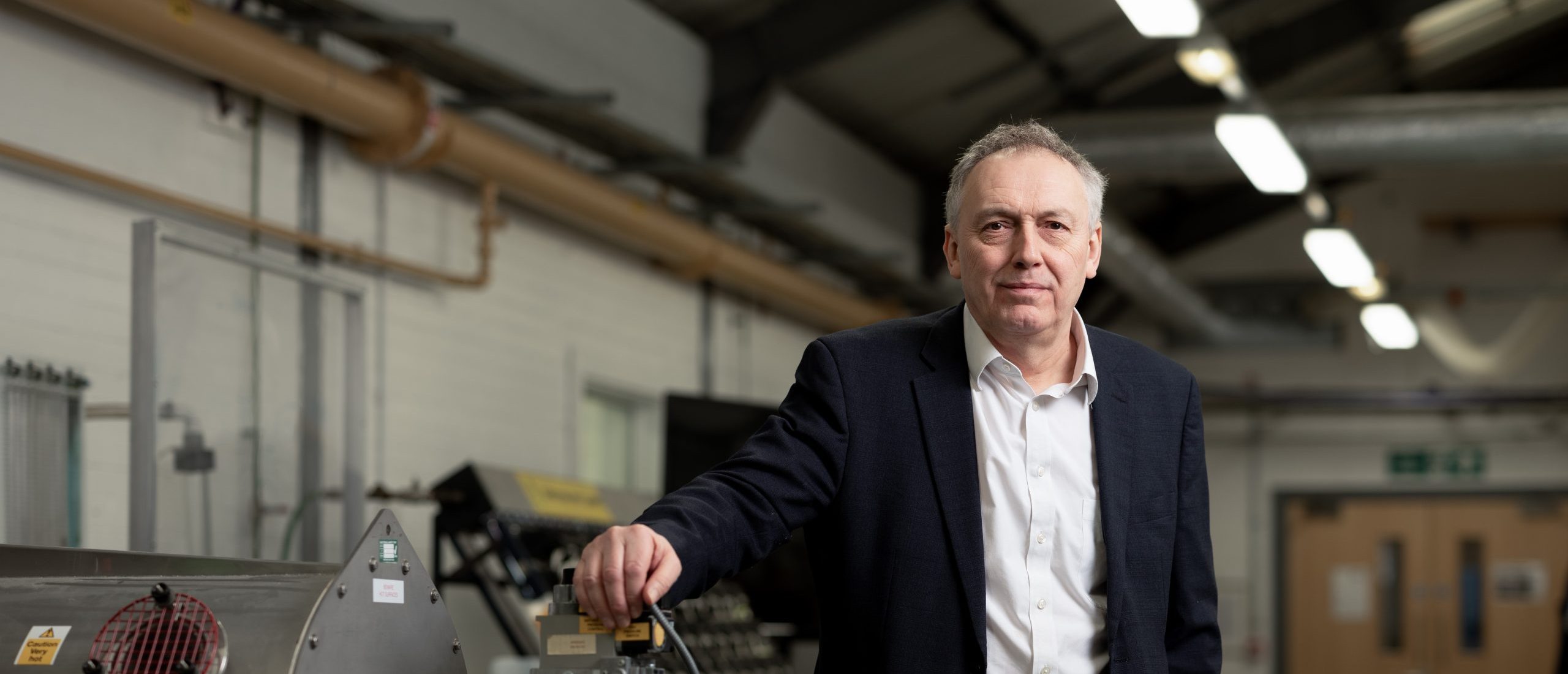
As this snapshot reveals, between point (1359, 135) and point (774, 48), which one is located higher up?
point (774, 48)

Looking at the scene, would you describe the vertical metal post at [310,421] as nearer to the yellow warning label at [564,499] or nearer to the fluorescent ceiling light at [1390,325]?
the yellow warning label at [564,499]

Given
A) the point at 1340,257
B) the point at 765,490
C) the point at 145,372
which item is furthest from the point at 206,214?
the point at 1340,257

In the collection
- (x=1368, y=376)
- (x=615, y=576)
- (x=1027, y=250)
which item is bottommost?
(x=615, y=576)

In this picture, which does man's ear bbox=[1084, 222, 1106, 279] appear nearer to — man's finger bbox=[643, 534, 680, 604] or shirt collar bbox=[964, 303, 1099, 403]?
shirt collar bbox=[964, 303, 1099, 403]

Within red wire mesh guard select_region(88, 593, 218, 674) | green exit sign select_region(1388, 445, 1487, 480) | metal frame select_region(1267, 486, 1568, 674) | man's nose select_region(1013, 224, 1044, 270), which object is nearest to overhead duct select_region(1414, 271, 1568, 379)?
green exit sign select_region(1388, 445, 1487, 480)

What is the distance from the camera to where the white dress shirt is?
170 centimetres

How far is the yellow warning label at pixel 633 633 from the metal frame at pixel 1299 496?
1037 cm

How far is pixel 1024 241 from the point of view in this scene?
172cm

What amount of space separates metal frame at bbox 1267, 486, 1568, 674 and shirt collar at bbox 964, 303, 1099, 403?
32.8 ft

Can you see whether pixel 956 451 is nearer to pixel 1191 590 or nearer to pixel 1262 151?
pixel 1191 590

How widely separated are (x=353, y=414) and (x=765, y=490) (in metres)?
2.64

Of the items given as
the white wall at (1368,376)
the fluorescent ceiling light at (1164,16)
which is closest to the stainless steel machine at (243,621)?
the fluorescent ceiling light at (1164,16)

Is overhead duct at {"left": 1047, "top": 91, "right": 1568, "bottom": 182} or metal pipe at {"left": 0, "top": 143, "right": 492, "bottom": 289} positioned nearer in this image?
metal pipe at {"left": 0, "top": 143, "right": 492, "bottom": 289}

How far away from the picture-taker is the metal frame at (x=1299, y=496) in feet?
35.4
